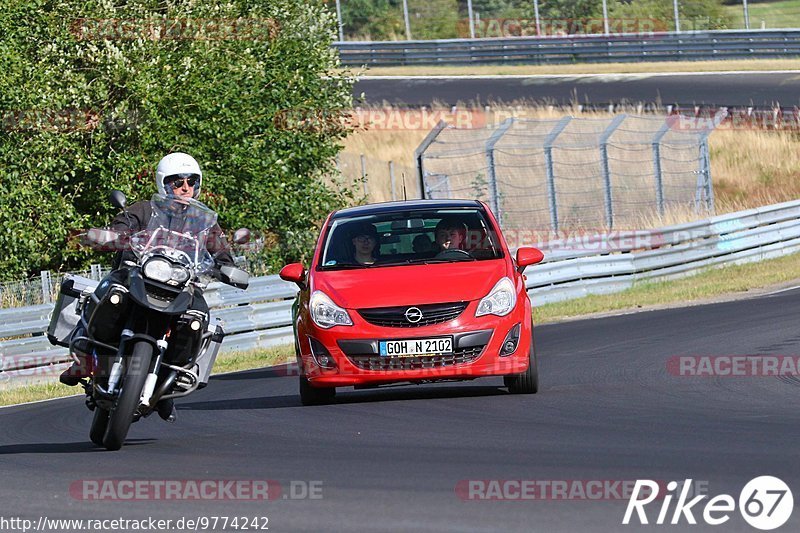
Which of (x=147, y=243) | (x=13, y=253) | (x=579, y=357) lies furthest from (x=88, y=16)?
(x=147, y=243)

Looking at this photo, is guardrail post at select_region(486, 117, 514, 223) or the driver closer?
the driver

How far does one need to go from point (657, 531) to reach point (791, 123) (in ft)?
107

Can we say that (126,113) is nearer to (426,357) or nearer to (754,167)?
(426,357)

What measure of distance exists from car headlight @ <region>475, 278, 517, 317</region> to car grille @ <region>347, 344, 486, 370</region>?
0.94ft

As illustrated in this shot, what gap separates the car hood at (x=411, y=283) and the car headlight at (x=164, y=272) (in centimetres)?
270

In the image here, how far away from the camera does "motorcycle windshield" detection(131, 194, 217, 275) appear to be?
28.9 ft

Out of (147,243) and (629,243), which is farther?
(629,243)

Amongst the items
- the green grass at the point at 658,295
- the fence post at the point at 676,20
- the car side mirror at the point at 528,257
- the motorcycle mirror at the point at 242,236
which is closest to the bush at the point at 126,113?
the green grass at the point at 658,295

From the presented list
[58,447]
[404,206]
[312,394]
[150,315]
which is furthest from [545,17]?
[150,315]

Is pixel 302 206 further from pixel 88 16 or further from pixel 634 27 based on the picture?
pixel 634 27

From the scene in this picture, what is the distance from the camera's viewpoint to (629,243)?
925 inches

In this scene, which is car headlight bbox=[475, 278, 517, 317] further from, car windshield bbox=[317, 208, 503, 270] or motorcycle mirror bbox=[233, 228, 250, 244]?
motorcycle mirror bbox=[233, 228, 250, 244]

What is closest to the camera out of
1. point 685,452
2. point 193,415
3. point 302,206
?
point 685,452

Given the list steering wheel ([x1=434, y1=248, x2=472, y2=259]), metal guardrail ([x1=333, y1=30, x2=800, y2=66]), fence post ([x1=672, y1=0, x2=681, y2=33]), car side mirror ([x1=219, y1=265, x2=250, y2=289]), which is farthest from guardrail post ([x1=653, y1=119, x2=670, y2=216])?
car side mirror ([x1=219, y1=265, x2=250, y2=289])
